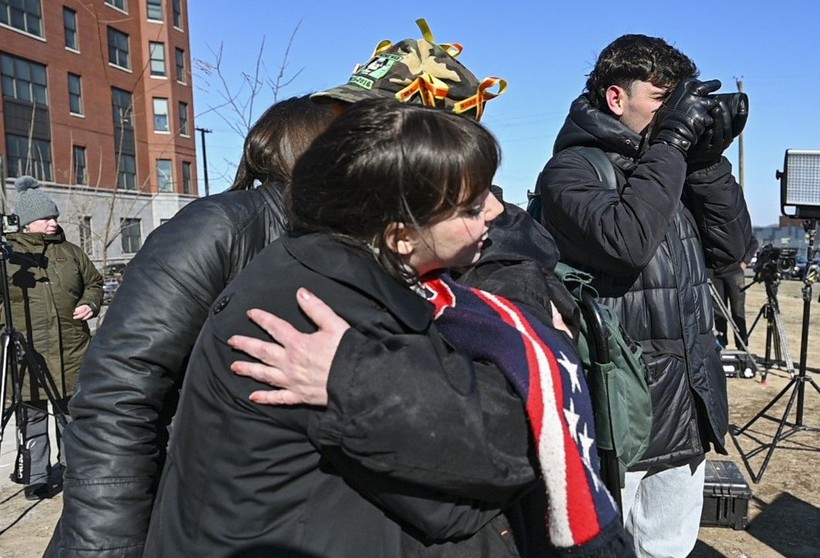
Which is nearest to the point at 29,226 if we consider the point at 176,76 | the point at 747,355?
the point at 747,355

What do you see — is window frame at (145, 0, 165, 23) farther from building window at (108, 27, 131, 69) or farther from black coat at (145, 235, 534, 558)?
black coat at (145, 235, 534, 558)

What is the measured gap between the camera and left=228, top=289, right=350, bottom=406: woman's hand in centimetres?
102

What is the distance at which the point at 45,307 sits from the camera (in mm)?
5172

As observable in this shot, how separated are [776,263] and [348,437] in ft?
24.9

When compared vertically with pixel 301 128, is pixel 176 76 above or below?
above

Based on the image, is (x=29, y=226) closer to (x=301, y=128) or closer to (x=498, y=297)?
(x=301, y=128)

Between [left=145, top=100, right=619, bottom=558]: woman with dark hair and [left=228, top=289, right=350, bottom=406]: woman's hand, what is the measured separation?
17 mm

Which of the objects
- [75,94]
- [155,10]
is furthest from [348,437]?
[155,10]

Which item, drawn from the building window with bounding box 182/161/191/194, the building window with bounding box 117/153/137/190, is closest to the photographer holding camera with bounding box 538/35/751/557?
the building window with bounding box 117/153/137/190

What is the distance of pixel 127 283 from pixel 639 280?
157 centimetres

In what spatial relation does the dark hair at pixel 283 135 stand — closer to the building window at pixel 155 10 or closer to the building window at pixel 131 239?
the building window at pixel 131 239

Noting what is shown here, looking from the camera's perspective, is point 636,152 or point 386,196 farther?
point 636,152

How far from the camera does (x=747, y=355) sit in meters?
7.89

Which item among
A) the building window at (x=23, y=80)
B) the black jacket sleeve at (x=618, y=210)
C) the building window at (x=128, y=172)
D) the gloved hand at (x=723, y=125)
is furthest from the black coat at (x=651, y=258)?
the building window at (x=128, y=172)
